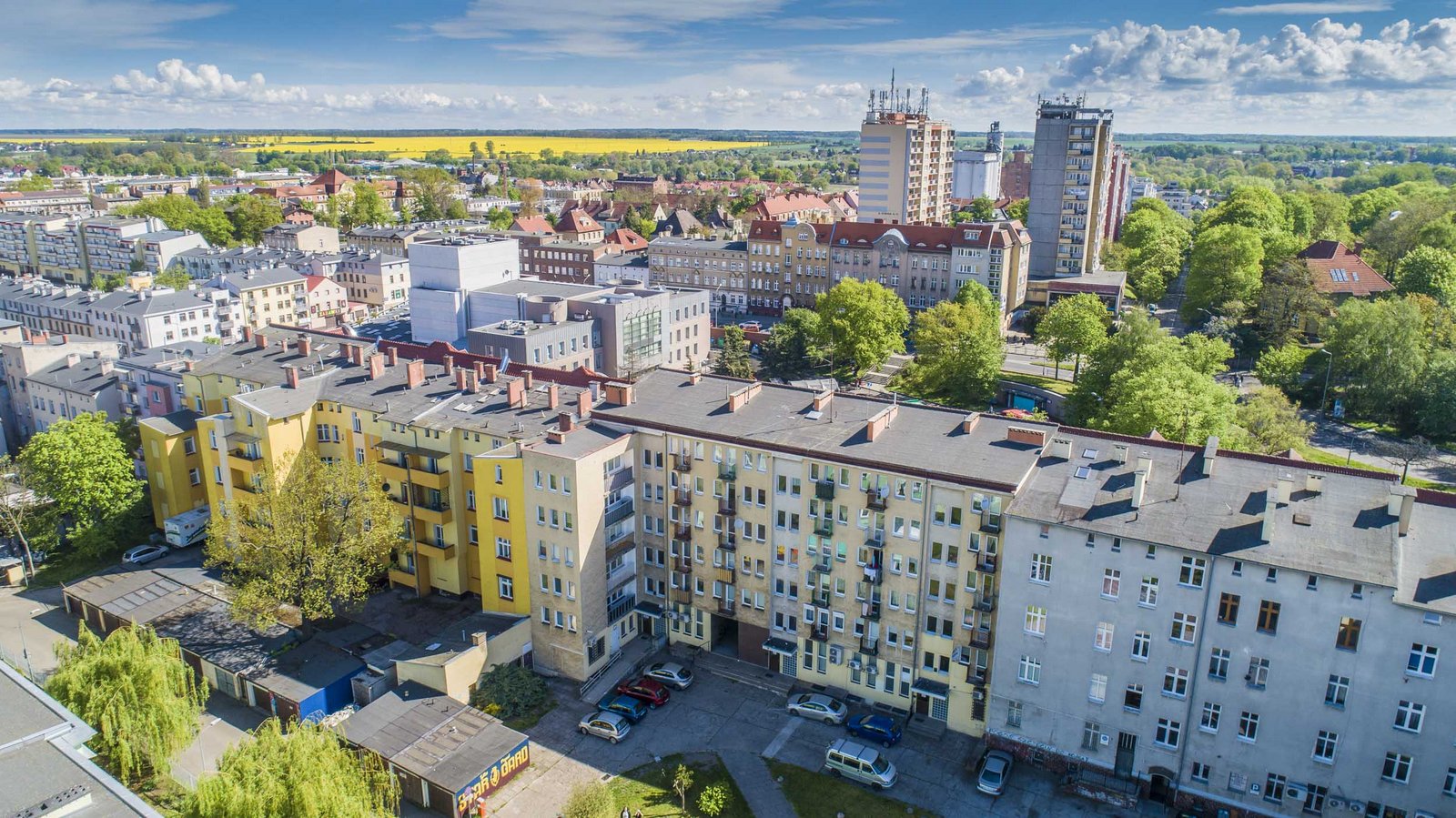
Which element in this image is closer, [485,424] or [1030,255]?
[485,424]

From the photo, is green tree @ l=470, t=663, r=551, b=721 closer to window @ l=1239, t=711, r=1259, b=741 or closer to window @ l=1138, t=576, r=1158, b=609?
window @ l=1138, t=576, r=1158, b=609

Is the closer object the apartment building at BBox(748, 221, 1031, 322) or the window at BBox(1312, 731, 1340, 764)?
the window at BBox(1312, 731, 1340, 764)

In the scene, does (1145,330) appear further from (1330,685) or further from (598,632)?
(598,632)

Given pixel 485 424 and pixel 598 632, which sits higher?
pixel 485 424

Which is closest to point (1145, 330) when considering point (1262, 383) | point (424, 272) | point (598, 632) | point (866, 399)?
point (1262, 383)

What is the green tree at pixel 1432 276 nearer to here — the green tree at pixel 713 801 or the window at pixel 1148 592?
the window at pixel 1148 592

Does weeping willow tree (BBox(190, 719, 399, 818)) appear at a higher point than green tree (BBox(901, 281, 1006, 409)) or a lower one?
lower

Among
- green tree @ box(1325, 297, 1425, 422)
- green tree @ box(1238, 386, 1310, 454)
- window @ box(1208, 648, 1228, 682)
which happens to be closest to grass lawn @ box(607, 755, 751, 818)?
window @ box(1208, 648, 1228, 682)
